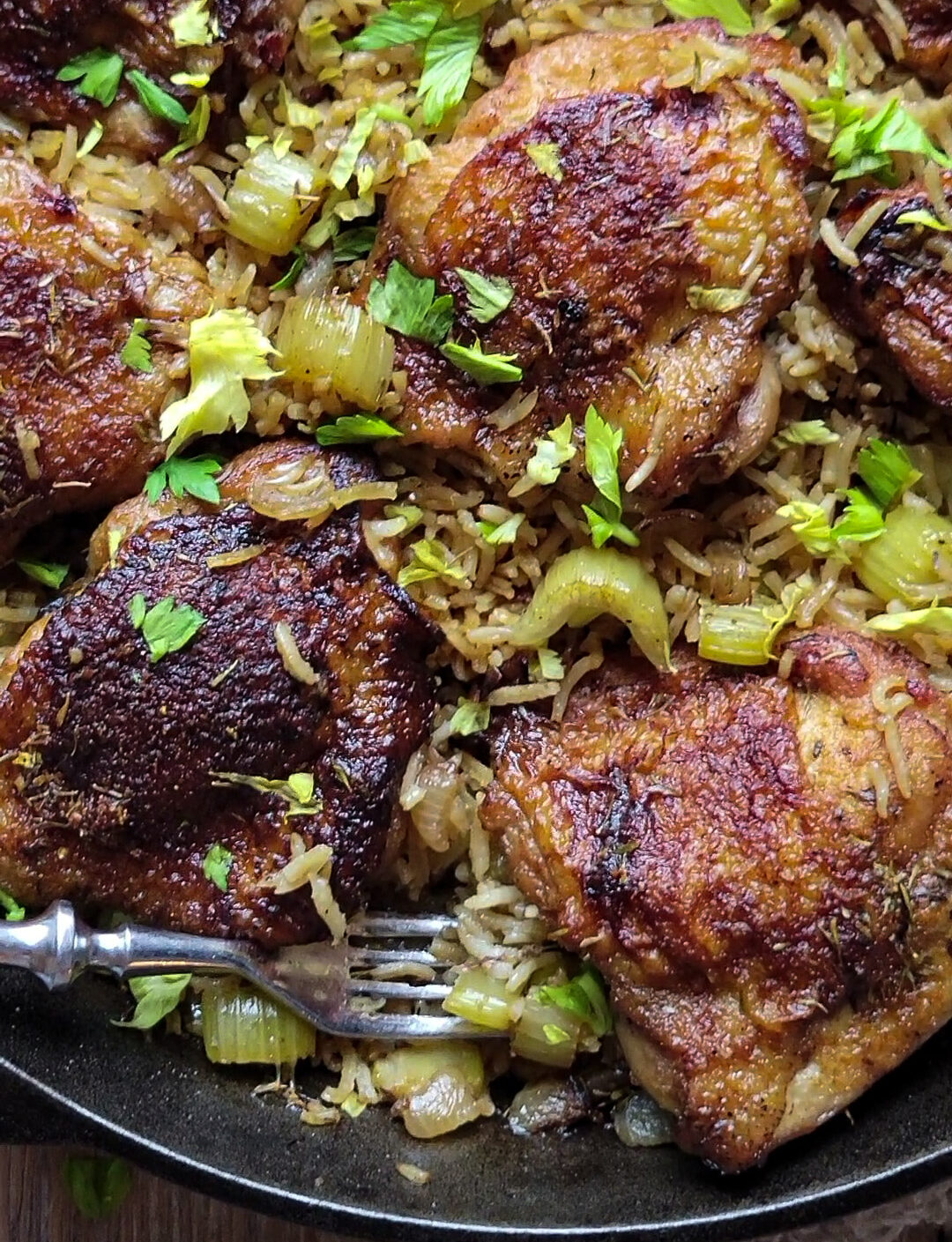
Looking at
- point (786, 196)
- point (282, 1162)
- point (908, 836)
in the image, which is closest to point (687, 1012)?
point (908, 836)

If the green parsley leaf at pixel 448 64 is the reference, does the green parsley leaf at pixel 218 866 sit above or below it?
below

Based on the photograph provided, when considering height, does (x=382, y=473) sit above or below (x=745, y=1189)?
above

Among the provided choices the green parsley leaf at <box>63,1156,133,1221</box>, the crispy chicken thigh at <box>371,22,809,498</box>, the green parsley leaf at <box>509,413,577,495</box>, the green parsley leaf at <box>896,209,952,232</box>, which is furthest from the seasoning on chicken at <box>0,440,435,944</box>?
the green parsley leaf at <box>896,209,952,232</box>

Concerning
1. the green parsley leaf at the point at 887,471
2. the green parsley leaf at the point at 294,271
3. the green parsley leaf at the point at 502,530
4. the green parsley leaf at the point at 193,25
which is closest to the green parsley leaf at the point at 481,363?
the green parsley leaf at the point at 502,530

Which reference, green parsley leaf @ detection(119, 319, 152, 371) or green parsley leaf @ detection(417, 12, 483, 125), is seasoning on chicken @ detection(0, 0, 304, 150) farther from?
green parsley leaf @ detection(119, 319, 152, 371)

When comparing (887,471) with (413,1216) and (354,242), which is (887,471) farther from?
(413,1216)

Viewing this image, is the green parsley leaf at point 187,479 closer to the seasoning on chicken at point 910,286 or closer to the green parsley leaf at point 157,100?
the green parsley leaf at point 157,100

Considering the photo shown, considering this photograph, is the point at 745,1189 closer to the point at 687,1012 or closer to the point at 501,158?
the point at 687,1012
